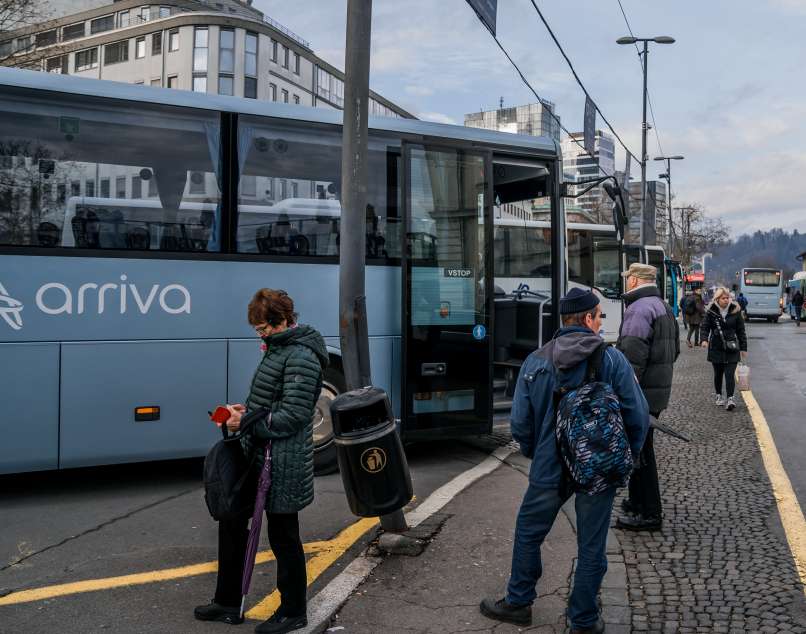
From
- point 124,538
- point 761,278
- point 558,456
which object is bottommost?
point 124,538

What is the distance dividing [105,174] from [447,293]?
10.2ft

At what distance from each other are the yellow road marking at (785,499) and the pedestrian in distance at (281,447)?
106 inches

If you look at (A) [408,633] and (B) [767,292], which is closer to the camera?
(A) [408,633]

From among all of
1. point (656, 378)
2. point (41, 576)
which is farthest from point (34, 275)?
point (656, 378)

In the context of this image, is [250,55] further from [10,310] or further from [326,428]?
[10,310]

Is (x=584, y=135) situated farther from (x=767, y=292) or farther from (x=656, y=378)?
(x=767, y=292)

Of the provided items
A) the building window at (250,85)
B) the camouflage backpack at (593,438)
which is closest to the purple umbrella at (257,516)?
the camouflage backpack at (593,438)

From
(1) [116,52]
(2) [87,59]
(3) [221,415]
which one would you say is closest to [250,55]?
(1) [116,52]

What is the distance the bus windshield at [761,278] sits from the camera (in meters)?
45.8

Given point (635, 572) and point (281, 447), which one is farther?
point (635, 572)

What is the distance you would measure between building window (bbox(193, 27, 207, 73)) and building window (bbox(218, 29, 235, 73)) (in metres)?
1.11

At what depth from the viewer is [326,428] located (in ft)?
23.9

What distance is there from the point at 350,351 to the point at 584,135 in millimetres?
15092

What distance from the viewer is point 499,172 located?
8820mm
